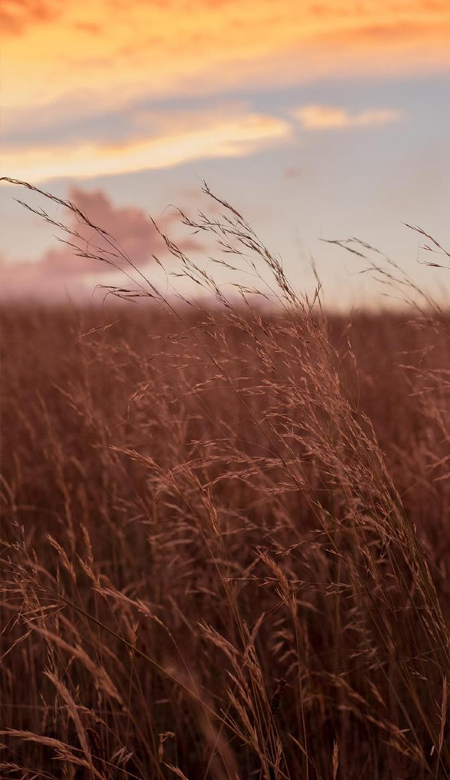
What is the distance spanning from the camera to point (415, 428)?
4.20m

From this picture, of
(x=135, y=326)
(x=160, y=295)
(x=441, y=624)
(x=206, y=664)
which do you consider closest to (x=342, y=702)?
(x=206, y=664)

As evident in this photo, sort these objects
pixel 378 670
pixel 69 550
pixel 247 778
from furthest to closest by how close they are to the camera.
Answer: pixel 69 550
pixel 378 670
pixel 247 778

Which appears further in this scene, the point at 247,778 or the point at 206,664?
the point at 206,664

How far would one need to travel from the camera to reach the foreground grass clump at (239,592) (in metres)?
1.50

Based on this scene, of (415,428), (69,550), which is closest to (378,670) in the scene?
(69,550)

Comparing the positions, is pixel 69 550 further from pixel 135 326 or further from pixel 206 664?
pixel 135 326

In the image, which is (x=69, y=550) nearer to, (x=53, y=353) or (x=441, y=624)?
(x=441, y=624)

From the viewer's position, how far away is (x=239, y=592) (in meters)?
2.53

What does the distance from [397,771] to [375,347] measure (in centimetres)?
540

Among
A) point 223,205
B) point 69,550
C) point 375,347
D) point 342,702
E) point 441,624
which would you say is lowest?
point 342,702

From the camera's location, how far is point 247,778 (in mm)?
1897

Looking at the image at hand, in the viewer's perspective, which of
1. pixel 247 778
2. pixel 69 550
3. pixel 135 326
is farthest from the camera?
pixel 135 326

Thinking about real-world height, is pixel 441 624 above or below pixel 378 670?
above

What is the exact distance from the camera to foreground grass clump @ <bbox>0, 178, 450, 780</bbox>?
4.91 ft
